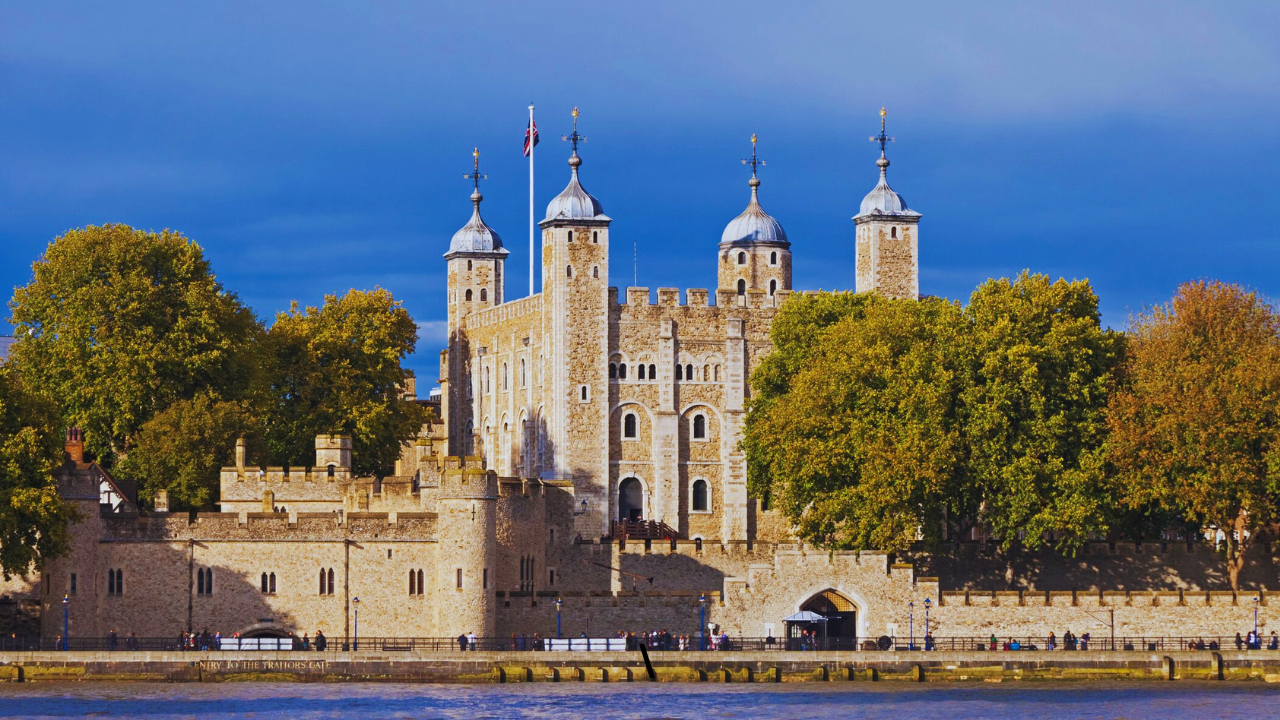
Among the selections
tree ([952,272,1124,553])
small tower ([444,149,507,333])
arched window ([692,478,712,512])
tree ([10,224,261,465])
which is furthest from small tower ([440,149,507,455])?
tree ([952,272,1124,553])

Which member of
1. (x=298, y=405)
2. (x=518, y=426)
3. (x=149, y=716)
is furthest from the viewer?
(x=518, y=426)

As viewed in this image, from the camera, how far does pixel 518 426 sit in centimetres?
10381

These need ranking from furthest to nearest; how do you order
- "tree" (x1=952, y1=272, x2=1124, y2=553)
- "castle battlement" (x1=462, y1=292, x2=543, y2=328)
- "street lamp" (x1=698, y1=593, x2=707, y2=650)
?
"castle battlement" (x1=462, y1=292, x2=543, y2=328)
"tree" (x1=952, y1=272, x2=1124, y2=553)
"street lamp" (x1=698, y1=593, x2=707, y2=650)

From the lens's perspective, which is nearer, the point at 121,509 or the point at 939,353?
the point at 121,509

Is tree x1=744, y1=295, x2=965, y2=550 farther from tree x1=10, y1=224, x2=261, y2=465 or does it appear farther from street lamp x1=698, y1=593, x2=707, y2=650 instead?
tree x1=10, y1=224, x2=261, y2=465

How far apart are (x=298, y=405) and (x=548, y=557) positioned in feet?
55.3

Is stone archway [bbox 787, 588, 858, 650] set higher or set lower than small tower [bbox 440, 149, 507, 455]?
lower

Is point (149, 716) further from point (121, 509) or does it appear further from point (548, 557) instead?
point (548, 557)

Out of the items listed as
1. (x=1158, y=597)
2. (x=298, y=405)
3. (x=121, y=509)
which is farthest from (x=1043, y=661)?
(x=298, y=405)

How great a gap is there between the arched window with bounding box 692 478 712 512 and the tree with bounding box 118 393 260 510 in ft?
79.6

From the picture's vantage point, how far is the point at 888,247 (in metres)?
102

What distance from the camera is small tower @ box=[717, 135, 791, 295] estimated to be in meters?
110

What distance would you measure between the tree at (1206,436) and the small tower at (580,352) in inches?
1077

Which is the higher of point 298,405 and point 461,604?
point 298,405
